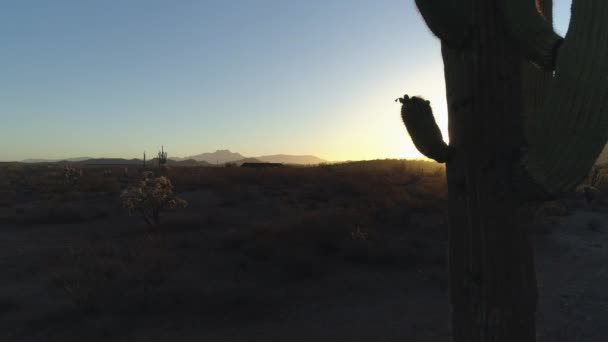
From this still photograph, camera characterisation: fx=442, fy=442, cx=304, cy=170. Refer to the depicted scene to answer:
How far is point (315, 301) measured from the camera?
7809mm

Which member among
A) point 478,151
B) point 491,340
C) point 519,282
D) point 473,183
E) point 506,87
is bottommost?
point 491,340

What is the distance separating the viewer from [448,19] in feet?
9.62

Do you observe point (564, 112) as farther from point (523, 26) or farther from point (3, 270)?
point (3, 270)

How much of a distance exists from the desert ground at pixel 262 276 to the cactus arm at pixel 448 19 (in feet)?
15.4

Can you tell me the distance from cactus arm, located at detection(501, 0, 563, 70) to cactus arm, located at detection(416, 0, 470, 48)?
0.26 metres

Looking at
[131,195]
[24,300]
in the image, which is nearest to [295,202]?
[131,195]

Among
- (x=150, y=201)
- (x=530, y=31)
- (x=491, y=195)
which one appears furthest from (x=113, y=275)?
(x=530, y=31)

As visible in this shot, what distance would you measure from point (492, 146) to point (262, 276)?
6650mm

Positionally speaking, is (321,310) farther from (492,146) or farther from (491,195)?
(492,146)

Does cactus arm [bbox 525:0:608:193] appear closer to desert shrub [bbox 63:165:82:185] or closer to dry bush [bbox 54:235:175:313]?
dry bush [bbox 54:235:175:313]

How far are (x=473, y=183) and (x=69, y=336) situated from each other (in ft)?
19.8

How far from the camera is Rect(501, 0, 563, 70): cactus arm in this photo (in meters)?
2.80

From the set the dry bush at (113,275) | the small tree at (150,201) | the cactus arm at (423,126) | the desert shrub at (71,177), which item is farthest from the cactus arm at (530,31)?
the desert shrub at (71,177)

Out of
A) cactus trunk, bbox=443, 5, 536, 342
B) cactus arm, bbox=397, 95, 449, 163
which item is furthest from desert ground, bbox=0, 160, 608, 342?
cactus arm, bbox=397, 95, 449, 163
